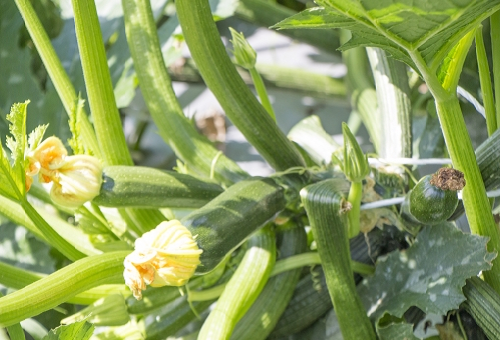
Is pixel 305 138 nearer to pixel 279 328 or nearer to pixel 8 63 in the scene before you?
pixel 279 328

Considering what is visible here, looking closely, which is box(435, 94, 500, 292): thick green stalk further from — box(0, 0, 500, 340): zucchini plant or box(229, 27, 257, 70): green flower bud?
box(229, 27, 257, 70): green flower bud

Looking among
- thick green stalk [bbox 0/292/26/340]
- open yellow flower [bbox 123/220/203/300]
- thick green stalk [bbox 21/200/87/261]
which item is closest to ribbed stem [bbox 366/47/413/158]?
open yellow flower [bbox 123/220/203/300]

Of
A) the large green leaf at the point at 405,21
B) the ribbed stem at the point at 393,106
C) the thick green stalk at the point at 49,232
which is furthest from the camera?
the ribbed stem at the point at 393,106

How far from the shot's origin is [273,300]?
103cm

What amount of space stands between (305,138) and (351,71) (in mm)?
260

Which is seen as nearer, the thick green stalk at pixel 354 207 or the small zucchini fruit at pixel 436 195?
the small zucchini fruit at pixel 436 195

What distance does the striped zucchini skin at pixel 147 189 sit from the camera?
3.04 ft

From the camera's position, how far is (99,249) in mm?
1048

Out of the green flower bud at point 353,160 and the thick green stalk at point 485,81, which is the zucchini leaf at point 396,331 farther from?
the thick green stalk at point 485,81

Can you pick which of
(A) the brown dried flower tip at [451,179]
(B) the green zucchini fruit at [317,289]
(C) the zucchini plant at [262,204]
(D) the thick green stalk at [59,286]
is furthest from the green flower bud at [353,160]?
(D) the thick green stalk at [59,286]

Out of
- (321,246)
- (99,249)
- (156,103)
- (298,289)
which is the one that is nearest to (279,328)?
(298,289)

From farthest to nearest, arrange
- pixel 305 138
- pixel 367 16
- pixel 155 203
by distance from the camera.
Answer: pixel 305 138, pixel 155 203, pixel 367 16

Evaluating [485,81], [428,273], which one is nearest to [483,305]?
[428,273]

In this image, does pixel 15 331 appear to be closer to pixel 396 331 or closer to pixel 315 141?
pixel 396 331
